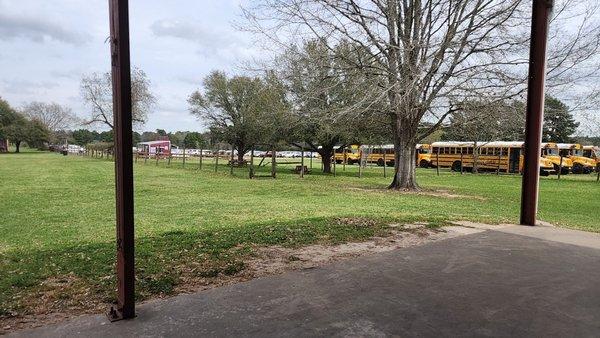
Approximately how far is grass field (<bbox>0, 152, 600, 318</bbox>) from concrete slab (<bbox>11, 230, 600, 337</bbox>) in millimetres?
665

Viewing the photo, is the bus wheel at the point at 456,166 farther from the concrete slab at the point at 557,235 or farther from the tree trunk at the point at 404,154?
the concrete slab at the point at 557,235

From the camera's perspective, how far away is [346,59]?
1416cm

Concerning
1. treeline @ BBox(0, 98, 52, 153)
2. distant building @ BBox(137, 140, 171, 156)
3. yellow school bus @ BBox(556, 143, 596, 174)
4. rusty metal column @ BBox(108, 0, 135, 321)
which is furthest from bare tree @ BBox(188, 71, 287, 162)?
treeline @ BBox(0, 98, 52, 153)

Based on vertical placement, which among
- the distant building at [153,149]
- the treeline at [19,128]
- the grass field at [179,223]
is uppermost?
the treeline at [19,128]

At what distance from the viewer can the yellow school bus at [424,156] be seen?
1539 inches

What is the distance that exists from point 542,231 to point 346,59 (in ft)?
28.5

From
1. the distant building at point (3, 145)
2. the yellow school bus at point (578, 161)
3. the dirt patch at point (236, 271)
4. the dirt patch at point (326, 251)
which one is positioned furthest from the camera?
the distant building at point (3, 145)

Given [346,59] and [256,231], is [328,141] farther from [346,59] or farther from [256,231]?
[256,231]

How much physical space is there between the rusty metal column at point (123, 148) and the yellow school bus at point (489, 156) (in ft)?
93.8

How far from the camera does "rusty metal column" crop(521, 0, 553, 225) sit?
721 centimetres

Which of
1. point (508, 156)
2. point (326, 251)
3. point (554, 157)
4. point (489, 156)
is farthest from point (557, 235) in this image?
point (489, 156)

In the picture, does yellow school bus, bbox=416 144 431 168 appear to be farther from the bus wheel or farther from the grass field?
the grass field

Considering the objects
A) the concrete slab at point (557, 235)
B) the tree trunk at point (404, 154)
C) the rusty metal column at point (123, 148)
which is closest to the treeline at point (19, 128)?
the tree trunk at point (404, 154)

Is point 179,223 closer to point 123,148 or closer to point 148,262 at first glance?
point 148,262
